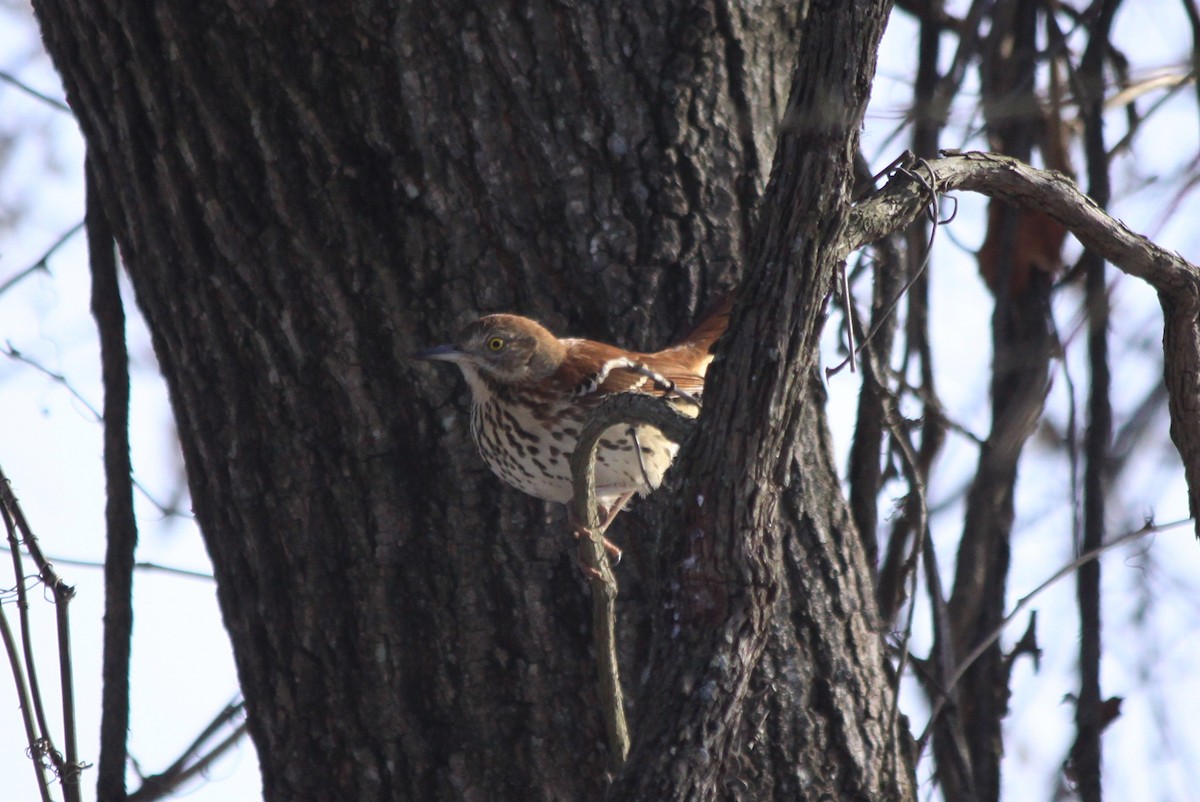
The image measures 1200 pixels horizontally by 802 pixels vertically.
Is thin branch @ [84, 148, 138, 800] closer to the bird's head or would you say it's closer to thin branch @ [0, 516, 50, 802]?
thin branch @ [0, 516, 50, 802]

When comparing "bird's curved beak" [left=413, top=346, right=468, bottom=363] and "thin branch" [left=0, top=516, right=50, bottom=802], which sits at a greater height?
"bird's curved beak" [left=413, top=346, right=468, bottom=363]

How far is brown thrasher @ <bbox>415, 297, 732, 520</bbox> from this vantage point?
2633 mm

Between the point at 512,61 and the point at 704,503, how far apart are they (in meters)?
1.21

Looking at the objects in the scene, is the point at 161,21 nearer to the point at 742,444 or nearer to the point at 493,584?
the point at 493,584

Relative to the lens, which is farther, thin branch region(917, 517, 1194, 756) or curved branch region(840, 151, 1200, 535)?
thin branch region(917, 517, 1194, 756)

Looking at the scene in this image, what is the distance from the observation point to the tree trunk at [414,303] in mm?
2586

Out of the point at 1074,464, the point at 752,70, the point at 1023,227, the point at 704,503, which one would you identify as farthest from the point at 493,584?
the point at 1023,227

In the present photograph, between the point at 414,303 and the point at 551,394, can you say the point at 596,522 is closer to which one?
the point at 414,303

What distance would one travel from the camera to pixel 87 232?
3299 millimetres

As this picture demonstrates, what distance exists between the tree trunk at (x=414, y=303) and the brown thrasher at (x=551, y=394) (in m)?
0.06

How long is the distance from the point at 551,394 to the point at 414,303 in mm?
426

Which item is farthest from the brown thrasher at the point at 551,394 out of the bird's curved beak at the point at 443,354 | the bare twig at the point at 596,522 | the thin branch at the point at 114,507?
the thin branch at the point at 114,507

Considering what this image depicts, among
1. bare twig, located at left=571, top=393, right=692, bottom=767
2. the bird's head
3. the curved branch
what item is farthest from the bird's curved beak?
the curved branch

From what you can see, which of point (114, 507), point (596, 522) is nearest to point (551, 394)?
point (596, 522)
